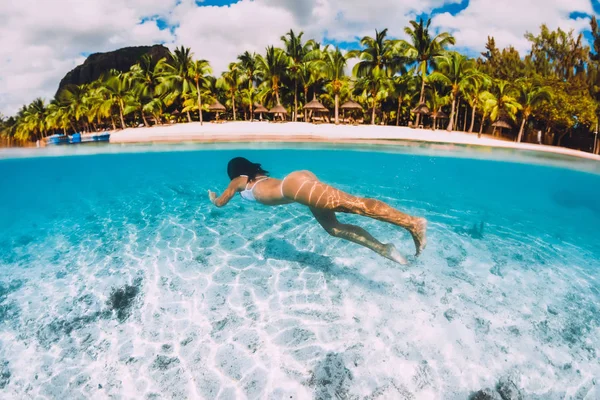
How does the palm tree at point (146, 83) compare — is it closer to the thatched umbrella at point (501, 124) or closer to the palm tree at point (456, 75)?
the palm tree at point (456, 75)

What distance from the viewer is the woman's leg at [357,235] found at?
361 centimetres

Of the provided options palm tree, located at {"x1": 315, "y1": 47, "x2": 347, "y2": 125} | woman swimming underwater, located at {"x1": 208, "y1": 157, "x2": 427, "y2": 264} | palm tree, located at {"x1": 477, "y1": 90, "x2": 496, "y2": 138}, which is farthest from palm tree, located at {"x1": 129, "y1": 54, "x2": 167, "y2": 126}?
woman swimming underwater, located at {"x1": 208, "y1": 157, "x2": 427, "y2": 264}

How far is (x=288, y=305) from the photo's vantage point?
4184 millimetres

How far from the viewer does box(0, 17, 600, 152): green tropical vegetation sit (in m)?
23.7

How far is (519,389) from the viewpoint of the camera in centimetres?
302

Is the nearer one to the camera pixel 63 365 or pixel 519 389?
pixel 519 389

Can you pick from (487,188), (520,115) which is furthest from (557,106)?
(487,188)

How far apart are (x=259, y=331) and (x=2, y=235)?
7.18m

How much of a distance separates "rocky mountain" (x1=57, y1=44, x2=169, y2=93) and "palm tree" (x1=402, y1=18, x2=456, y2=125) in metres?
54.6

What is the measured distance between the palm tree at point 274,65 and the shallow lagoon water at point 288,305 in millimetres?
22753

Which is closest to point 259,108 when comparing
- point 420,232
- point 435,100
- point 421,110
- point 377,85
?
point 377,85

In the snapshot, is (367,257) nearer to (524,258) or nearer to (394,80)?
(524,258)

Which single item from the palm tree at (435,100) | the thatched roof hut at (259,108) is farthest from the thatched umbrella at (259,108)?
the palm tree at (435,100)

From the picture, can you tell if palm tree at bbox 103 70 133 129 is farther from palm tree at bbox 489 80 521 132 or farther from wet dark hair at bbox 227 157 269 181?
palm tree at bbox 489 80 521 132
